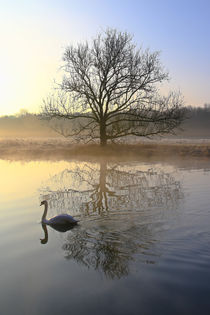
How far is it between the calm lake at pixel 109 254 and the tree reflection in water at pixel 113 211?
0.08 ft

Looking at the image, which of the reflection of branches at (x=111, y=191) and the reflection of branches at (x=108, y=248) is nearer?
the reflection of branches at (x=108, y=248)

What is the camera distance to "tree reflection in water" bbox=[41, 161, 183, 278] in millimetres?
6254

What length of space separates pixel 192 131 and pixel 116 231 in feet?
242

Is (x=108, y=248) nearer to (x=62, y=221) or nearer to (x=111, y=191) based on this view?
(x=62, y=221)

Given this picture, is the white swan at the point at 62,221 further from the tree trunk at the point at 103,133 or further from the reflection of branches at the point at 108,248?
the tree trunk at the point at 103,133

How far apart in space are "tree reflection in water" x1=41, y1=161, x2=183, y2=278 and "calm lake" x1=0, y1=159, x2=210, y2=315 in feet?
0.08

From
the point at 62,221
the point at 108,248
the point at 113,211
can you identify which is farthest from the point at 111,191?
the point at 108,248

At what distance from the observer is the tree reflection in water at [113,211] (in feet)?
20.5

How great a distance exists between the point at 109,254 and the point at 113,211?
287 centimetres

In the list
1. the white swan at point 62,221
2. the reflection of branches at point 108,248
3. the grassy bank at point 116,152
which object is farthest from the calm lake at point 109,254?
the grassy bank at point 116,152

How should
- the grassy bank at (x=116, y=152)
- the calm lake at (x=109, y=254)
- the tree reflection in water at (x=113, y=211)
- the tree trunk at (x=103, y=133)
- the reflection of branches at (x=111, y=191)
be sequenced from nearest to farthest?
the calm lake at (x=109, y=254) < the tree reflection in water at (x=113, y=211) < the reflection of branches at (x=111, y=191) < the tree trunk at (x=103, y=133) < the grassy bank at (x=116, y=152)

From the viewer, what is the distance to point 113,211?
913 centimetres

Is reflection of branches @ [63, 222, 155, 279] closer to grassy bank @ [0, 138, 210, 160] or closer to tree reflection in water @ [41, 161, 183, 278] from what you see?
tree reflection in water @ [41, 161, 183, 278]

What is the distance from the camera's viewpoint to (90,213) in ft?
29.5
